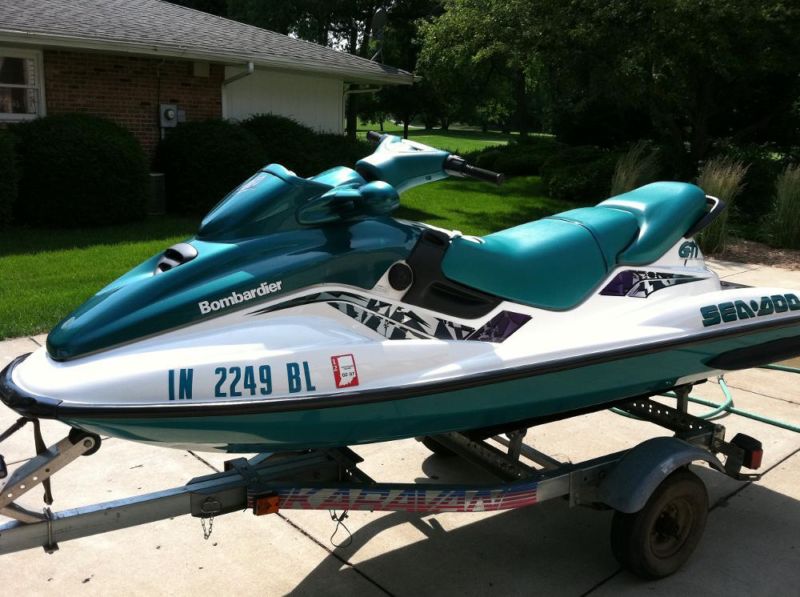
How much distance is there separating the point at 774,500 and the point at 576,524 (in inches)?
39.6

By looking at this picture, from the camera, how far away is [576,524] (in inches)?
138

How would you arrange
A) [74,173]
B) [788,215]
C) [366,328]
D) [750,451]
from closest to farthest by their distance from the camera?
[366,328] < [750,451] < [74,173] < [788,215]

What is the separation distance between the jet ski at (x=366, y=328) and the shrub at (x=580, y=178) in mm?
12253

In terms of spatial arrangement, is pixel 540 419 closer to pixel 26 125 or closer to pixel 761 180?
pixel 26 125

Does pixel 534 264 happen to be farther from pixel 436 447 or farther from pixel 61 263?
pixel 61 263

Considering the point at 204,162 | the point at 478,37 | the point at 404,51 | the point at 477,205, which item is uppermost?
the point at 404,51

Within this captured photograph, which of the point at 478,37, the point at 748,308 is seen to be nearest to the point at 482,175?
the point at 748,308

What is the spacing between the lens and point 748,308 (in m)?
3.29

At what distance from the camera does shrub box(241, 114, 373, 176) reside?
13312 millimetres

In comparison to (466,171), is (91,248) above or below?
below

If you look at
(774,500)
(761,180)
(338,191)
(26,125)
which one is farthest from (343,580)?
(761,180)

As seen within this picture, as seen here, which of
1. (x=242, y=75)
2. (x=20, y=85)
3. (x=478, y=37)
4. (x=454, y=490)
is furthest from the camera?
(x=478, y=37)

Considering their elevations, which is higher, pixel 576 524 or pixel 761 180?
pixel 761 180

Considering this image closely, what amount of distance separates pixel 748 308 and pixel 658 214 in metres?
0.54
